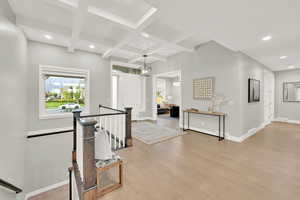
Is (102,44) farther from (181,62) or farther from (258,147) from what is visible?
(258,147)

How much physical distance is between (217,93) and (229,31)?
196 centimetres

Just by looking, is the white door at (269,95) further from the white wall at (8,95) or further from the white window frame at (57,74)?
the white wall at (8,95)

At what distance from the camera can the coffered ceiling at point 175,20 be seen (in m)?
1.85

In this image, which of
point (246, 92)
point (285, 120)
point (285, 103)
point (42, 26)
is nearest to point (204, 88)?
point (246, 92)

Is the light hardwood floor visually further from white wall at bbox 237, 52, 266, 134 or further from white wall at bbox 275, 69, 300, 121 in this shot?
white wall at bbox 275, 69, 300, 121

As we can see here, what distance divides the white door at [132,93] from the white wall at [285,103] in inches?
284

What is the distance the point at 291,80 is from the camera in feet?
19.6

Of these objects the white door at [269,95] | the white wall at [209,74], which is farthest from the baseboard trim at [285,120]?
the white wall at [209,74]

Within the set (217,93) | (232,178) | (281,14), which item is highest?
(281,14)

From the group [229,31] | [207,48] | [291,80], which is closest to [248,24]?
[229,31]

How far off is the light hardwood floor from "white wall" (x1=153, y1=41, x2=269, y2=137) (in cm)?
74

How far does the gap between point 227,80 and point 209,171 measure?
2802 millimetres

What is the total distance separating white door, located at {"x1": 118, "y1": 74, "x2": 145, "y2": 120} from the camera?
228 inches

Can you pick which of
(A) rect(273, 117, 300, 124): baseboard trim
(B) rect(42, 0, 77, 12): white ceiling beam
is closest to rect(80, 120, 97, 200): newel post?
(B) rect(42, 0, 77, 12): white ceiling beam
